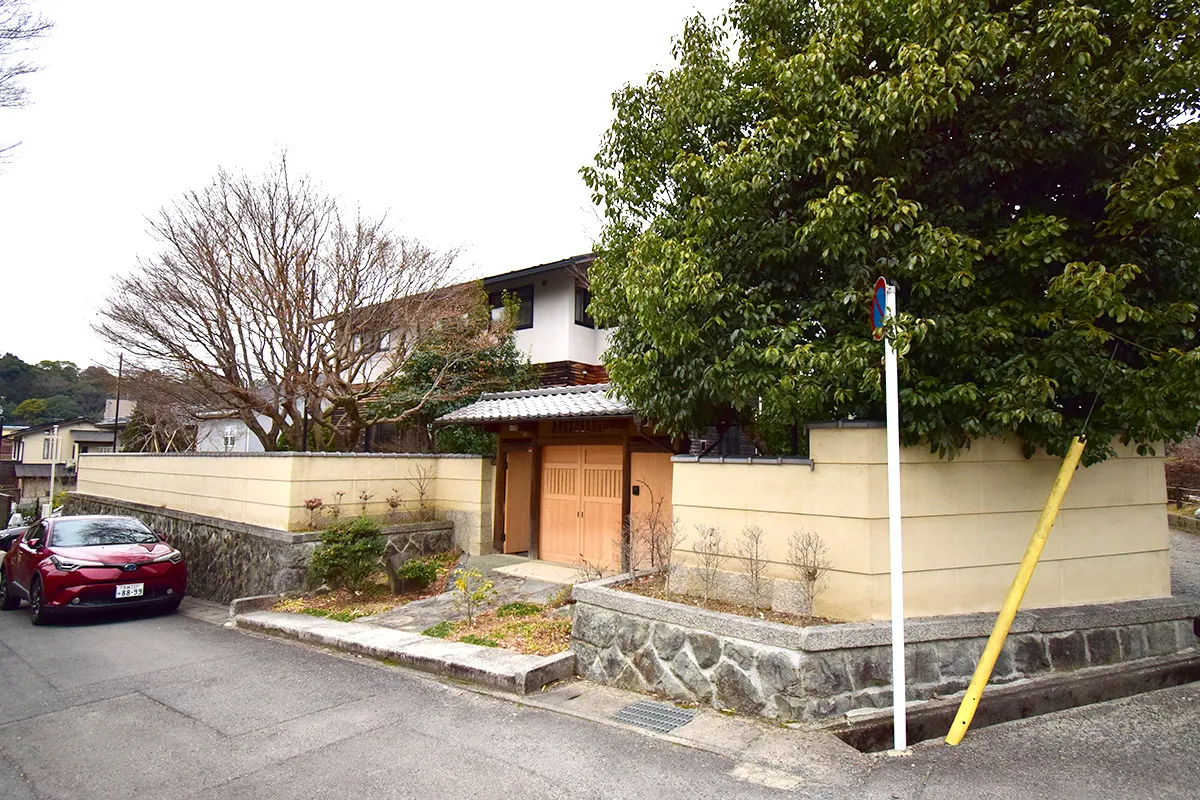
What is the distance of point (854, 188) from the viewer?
5672mm

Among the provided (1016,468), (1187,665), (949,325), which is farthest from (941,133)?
(1187,665)

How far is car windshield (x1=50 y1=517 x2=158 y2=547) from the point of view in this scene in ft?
34.1

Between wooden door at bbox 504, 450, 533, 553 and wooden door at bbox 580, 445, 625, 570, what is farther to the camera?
wooden door at bbox 504, 450, 533, 553

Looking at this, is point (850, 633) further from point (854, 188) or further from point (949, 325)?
point (854, 188)

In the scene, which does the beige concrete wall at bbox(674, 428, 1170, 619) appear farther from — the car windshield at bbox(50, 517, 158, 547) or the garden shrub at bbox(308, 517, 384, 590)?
the car windshield at bbox(50, 517, 158, 547)

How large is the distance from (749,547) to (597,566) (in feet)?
16.8

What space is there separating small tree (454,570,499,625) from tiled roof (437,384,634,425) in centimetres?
290

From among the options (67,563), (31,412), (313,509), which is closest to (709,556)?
(313,509)

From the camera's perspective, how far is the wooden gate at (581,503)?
35.8 ft

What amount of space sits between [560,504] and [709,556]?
5.67m

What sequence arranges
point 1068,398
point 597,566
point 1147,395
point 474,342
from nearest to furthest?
point 1147,395
point 1068,398
point 597,566
point 474,342

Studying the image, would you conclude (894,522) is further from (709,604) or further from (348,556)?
(348,556)

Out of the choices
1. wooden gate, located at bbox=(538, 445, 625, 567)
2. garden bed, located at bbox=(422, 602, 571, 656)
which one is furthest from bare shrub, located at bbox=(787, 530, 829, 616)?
wooden gate, located at bbox=(538, 445, 625, 567)

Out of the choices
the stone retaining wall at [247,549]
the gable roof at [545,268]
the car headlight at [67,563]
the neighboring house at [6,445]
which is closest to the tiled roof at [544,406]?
the stone retaining wall at [247,549]
